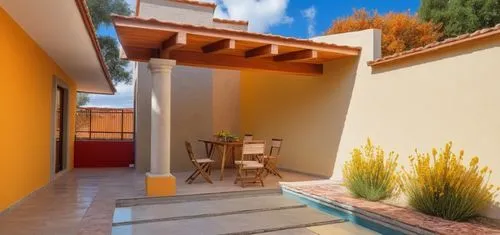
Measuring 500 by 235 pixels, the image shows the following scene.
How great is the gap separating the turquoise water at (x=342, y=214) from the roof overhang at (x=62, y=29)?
14.5 ft

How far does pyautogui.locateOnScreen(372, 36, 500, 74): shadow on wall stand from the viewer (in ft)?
17.4

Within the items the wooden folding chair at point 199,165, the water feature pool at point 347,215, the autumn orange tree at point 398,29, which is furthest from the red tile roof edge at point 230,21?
the autumn orange tree at point 398,29

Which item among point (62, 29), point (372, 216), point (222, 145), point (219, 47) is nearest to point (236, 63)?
point (219, 47)

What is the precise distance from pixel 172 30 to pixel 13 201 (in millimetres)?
3517

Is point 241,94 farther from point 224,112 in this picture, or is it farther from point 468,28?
point 468,28

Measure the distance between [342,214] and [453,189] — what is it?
1605 mm

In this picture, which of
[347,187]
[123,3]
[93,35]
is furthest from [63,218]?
[123,3]

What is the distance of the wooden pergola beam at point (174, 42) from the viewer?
613 centimetres

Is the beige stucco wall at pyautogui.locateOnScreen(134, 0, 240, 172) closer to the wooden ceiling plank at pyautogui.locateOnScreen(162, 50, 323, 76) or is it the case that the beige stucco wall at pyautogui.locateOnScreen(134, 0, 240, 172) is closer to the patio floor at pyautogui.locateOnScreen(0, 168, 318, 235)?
the patio floor at pyautogui.locateOnScreen(0, 168, 318, 235)

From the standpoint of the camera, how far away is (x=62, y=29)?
588 cm

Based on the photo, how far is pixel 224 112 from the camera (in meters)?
11.4

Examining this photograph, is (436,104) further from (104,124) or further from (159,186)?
(104,124)

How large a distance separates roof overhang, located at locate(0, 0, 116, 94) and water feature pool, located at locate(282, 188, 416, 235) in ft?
14.5

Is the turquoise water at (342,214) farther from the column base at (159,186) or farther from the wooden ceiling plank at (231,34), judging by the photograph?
the wooden ceiling plank at (231,34)
